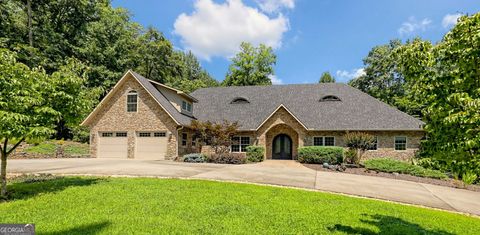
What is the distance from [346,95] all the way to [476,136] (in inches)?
974

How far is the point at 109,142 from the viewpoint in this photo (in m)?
24.5

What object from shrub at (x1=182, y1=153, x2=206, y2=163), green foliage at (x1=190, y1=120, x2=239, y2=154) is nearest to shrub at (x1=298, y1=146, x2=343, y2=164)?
green foliage at (x1=190, y1=120, x2=239, y2=154)

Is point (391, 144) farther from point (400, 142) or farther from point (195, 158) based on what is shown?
point (195, 158)

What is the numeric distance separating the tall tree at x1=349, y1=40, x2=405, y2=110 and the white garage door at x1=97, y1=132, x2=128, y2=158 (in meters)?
34.1

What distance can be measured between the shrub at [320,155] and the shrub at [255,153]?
3044 mm

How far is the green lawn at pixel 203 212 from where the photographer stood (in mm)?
6242

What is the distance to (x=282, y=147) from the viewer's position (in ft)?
84.9

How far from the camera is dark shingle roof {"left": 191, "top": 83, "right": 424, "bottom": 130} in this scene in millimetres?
23719

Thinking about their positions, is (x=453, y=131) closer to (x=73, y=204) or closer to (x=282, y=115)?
(x=73, y=204)

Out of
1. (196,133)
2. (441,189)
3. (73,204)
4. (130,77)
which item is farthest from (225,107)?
(73,204)

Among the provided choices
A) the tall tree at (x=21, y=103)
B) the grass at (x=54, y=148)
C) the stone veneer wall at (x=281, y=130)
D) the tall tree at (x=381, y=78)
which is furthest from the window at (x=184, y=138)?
the tall tree at (x=381, y=78)

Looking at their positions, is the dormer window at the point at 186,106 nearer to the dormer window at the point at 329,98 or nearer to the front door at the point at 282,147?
the front door at the point at 282,147

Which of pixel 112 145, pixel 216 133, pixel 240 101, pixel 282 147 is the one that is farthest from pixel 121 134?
pixel 282 147

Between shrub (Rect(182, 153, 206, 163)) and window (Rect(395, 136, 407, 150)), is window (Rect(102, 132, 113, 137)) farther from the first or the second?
window (Rect(395, 136, 407, 150))
